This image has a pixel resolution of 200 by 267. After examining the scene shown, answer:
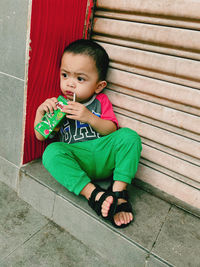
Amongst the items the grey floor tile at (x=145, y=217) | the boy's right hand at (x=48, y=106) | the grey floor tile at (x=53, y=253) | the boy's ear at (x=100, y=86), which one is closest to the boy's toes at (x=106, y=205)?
the grey floor tile at (x=145, y=217)

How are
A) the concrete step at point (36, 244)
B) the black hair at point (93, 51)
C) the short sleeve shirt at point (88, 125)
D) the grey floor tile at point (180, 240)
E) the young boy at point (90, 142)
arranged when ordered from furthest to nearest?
1. the short sleeve shirt at point (88, 125)
2. the black hair at point (93, 51)
3. the young boy at point (90, 142)
4. the concrete step at point (36, 244)
5. the grey floor tile at point (180, 240)

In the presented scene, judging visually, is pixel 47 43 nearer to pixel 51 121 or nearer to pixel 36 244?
pixel 51 121

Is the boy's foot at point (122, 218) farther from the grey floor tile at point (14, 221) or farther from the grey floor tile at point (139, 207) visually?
the grey floor tile at point (14, 221)

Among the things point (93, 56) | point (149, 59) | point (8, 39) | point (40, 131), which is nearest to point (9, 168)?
point (40, 131)

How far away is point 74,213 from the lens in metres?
1.73

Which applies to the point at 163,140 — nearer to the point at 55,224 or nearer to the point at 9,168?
the point at 55,224

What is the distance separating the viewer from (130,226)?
1611 mm

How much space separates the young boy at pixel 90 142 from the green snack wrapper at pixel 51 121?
4 cm

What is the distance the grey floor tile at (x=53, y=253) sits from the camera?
5.08ft

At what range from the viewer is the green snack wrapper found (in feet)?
5.77

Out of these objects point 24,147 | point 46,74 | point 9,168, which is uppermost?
Result: point 46,74

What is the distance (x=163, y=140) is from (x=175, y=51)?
2.27 ft

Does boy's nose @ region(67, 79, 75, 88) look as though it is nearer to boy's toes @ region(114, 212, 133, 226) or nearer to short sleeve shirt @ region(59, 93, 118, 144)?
short sleeve shirt @ region(59, 93, 118, 144)

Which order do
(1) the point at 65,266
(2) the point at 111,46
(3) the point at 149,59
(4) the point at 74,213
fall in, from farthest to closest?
(2) the point at 111,46 → (3) the point at 149,59 → (4) the point at 74,213 → (1) the point at 65,266
